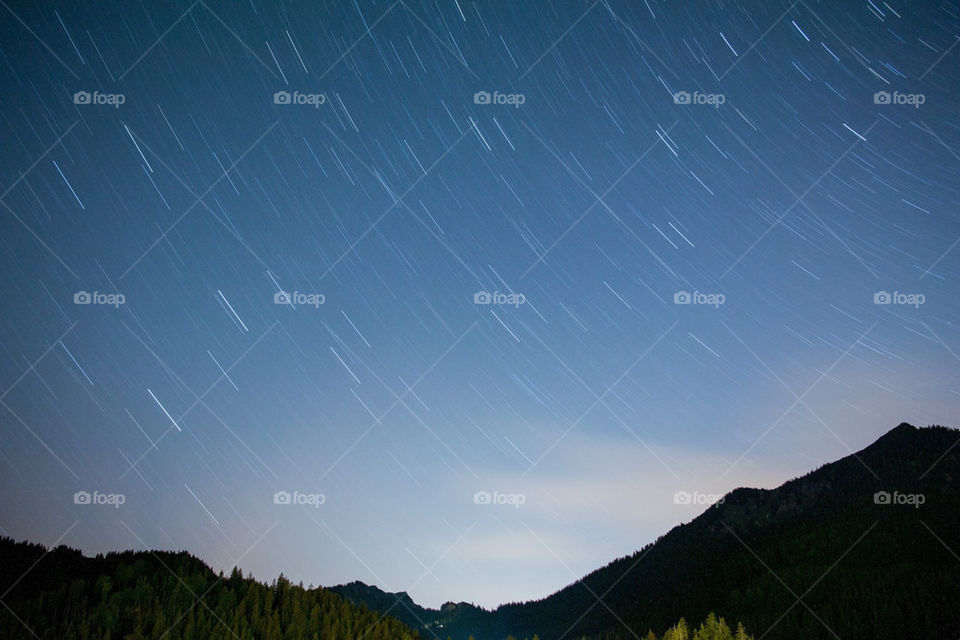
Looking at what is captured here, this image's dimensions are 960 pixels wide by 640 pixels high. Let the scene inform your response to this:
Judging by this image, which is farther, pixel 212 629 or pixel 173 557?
pixel 173 557

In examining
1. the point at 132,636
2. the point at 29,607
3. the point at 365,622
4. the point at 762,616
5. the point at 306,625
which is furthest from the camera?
the point at 762,616

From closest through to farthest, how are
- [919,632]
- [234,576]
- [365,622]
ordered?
1. [365,622]
2. [234,576]
3. [919,632]

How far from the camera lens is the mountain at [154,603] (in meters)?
24.2

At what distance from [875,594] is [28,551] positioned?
609ft

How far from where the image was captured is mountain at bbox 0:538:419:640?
24.2 metres

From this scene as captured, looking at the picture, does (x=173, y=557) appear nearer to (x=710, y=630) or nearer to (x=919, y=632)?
(x=710, y=630)

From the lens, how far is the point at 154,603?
2714 centimetres

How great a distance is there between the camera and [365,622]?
30.8 metres

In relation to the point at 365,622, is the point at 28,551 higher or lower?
higher

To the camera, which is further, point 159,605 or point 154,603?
point 154,603

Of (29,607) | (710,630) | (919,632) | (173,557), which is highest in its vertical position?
(173,557)

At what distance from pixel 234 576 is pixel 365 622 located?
8.29 metres

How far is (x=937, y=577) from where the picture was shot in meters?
159

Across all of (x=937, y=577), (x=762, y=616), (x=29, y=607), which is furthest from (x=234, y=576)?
(x=762, y=616)
